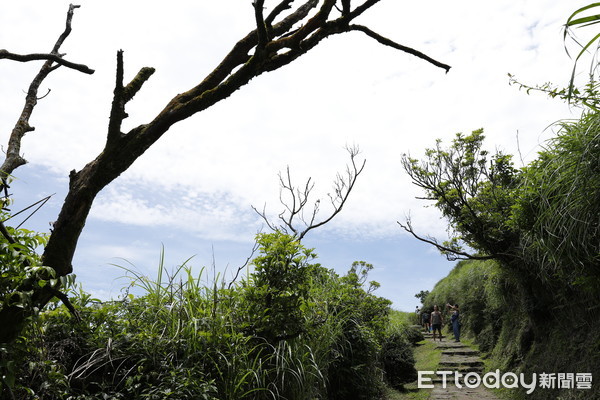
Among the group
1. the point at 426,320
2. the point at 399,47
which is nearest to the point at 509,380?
the point at 399,47

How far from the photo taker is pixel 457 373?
35.8ft

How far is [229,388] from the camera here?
148 inches

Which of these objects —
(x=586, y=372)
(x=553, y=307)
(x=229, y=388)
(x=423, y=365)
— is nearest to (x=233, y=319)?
(x=229, y=388)

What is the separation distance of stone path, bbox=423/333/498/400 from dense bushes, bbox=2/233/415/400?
16.5 feet

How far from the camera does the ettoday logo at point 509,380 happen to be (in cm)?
690

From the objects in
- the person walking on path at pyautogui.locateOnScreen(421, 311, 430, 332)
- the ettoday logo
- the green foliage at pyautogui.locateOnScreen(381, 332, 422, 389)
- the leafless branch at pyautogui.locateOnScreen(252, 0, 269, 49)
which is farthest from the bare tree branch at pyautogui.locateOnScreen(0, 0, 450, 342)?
the person walking on path at pyautogui.locateOnScreen(421, 311, 430, 332)

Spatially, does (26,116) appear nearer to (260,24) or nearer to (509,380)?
(260,24)

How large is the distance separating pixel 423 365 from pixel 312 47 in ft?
37.8

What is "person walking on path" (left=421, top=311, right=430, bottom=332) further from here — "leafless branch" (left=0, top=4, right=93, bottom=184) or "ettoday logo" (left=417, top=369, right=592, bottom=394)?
"leafless branch" (left=0, top=4, right=93, bottom=184)

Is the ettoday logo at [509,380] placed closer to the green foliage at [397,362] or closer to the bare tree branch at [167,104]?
the green foliage at [397,362]

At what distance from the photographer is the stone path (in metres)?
9.41

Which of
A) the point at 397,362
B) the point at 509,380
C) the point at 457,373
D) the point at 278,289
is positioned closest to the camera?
the point at 278,289

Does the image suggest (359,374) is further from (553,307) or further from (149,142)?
(149,142)

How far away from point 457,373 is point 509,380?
1.72 metres
